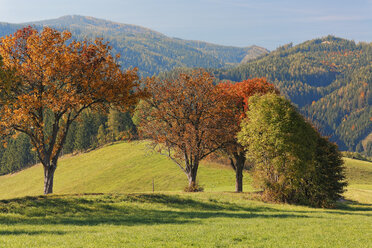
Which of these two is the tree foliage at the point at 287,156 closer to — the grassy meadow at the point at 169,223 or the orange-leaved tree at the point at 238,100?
the orange-leaved tree at the point at 238,100

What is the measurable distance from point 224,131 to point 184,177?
41.7 meters

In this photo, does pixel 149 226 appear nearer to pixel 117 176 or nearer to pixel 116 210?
pixel 116 210

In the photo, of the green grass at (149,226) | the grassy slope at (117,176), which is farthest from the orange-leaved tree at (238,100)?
the grassy slope at (117,176)

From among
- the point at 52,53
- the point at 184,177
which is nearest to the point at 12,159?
the point at 184,177

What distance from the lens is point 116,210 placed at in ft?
97.0

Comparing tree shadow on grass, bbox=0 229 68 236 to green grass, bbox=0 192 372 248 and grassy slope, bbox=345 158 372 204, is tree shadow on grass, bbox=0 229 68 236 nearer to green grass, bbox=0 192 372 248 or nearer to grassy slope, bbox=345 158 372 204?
green grass, bbox=0 192 372 248

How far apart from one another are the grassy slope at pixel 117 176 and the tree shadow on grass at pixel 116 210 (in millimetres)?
34928

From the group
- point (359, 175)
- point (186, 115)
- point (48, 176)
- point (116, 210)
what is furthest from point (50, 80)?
point (359, 175)

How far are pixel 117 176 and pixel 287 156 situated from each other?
63357 millimetres

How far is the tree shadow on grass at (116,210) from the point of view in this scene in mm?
24516

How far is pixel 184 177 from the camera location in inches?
3349

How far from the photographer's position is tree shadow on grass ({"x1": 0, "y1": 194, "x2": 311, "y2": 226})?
24.5 meters

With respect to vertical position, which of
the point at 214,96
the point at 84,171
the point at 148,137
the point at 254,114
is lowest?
the point at 84,171

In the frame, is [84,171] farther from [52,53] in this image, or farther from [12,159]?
[52,53]
